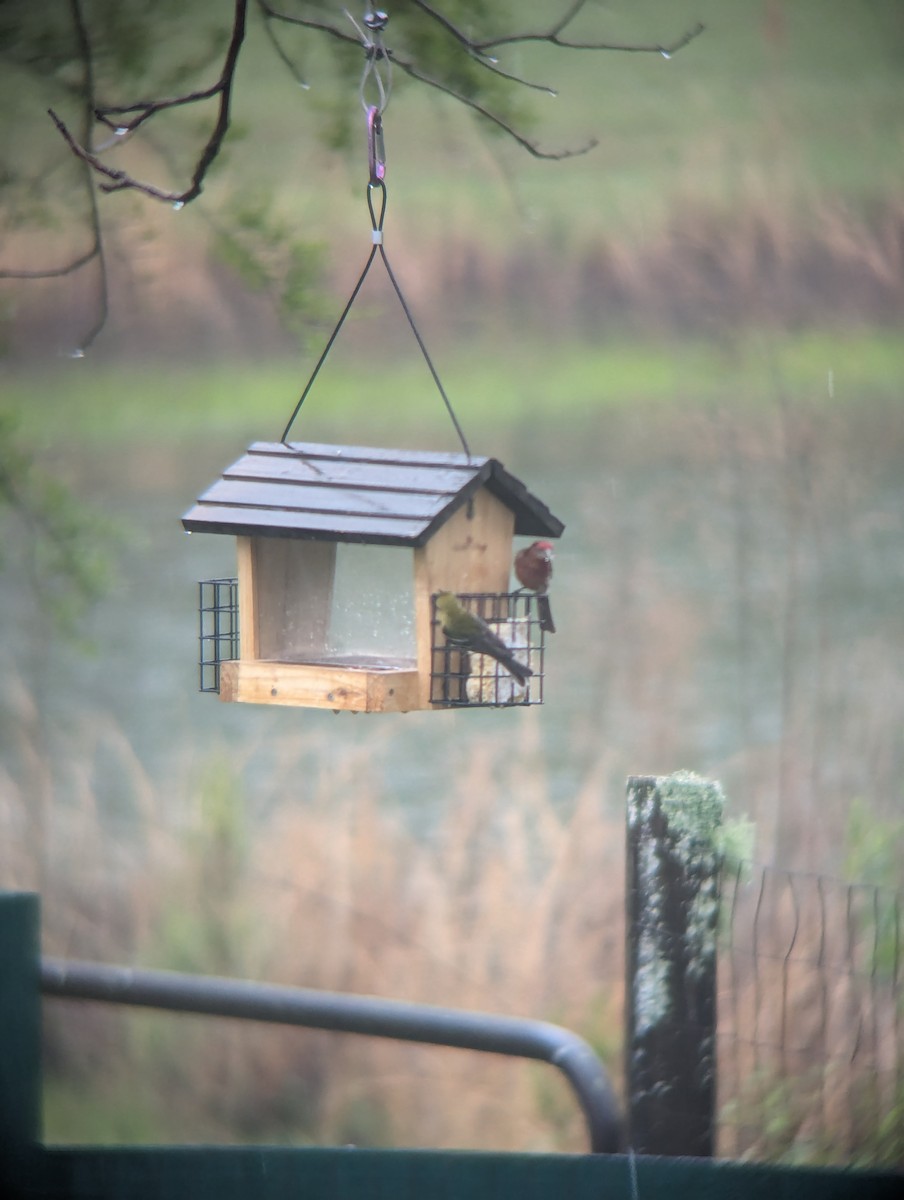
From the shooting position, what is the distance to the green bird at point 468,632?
1.66 m

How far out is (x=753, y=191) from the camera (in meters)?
3.56

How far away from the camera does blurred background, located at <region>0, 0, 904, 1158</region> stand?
130 inches

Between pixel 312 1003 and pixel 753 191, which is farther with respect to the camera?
pixel 753 191

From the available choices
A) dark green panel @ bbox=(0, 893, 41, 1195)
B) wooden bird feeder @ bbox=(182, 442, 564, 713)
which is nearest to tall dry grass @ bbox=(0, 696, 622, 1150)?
wooden bird feeder @ bbox=(182, 442, 564, 713)

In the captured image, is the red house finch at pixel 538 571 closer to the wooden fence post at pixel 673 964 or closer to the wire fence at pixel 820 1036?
the wooden fence post at pixel 673 964

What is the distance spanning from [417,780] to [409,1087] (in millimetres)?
790

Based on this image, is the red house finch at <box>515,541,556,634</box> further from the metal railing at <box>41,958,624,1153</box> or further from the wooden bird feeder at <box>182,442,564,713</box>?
the metal railing at <box>41,958,624,1153</box>

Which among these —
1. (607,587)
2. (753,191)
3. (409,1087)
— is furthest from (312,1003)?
(753,191)

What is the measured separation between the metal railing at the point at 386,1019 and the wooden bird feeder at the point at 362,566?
41 cm

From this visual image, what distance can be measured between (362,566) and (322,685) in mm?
221

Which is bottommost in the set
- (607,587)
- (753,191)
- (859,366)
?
(607,587)

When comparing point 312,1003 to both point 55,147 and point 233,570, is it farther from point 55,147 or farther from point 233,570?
point 55,147

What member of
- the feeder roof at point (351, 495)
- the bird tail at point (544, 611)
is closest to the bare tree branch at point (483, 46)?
the feeder roof at point (351, 495)

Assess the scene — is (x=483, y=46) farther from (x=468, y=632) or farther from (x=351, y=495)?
(x=468, y=632)
